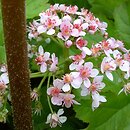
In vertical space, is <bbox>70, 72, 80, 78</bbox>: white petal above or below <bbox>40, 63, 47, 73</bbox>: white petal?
below

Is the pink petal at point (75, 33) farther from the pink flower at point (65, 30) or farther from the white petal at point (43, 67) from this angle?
the white petal at point (43, 67)

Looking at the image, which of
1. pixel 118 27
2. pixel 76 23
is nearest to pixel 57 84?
pixel 76 23

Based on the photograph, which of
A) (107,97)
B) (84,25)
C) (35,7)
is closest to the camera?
(84,25)

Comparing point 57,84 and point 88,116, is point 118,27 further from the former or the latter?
point 57,84

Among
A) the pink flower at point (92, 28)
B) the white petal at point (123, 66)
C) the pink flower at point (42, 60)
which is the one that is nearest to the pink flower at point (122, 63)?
the white petal at point (123, 66)

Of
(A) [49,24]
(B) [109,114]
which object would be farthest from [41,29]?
(B) [109,114]

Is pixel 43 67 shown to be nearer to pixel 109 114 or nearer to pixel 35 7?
pixel 109 114

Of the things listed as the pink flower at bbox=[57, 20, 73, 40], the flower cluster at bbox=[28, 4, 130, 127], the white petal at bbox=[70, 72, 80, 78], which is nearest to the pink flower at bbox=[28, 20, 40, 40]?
the flower cluster at bbox=[28, 4, 130, 127]

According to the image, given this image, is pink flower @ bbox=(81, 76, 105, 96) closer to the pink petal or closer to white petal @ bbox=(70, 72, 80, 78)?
white petal @ bbox=(70, 72, 80, 78)
